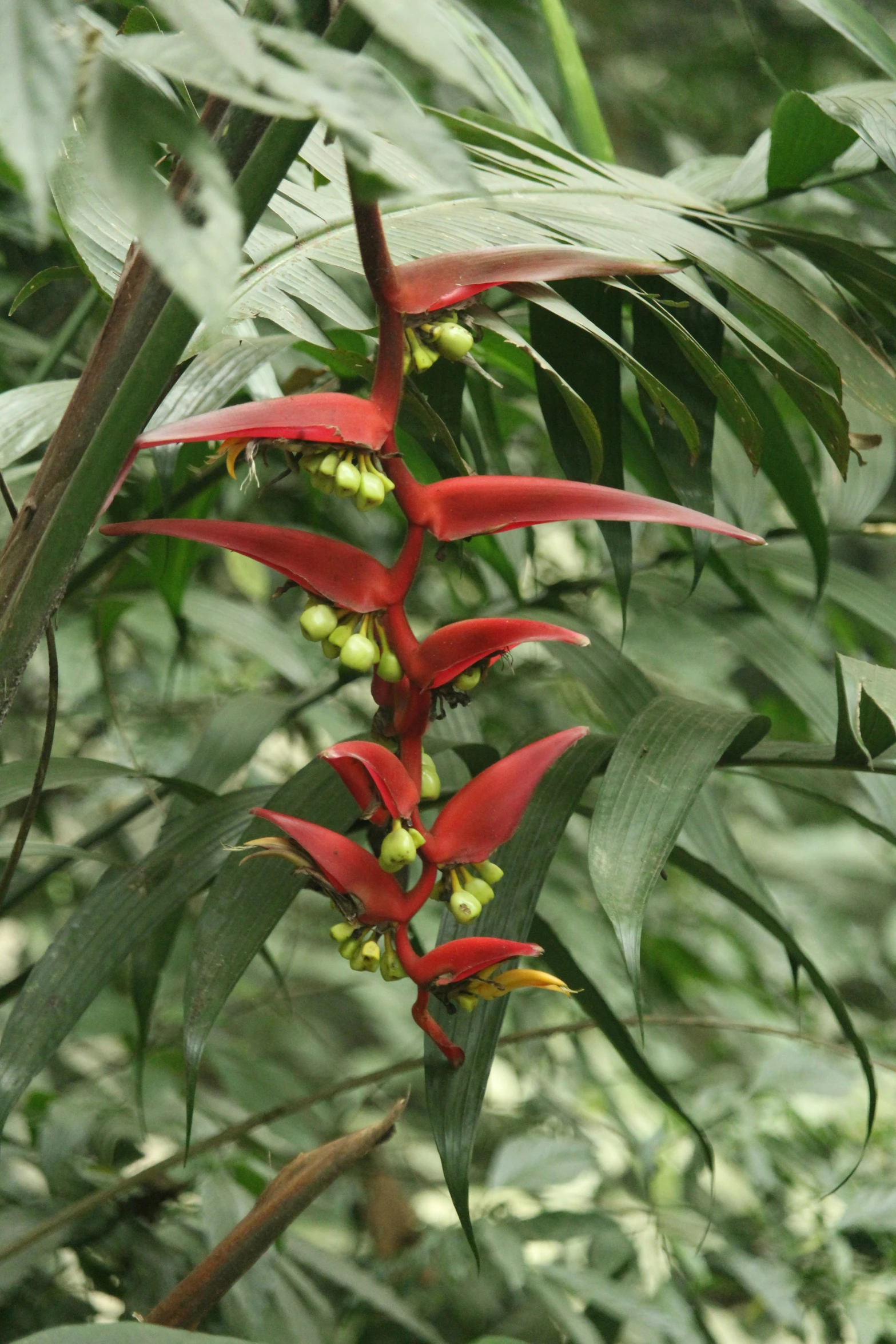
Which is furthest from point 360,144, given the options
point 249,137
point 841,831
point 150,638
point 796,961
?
point 841,831

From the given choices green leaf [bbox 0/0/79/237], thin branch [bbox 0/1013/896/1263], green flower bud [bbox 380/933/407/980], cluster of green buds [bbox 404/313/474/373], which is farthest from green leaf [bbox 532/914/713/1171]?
green leaf [bbox 0/0/79/237]

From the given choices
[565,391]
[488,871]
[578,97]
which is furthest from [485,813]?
[578,97]

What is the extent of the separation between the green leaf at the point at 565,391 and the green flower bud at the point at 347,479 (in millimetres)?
58

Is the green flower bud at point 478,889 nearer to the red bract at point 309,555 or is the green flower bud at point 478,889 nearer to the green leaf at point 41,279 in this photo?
the red bract at point 309,555

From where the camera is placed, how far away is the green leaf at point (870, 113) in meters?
0.41

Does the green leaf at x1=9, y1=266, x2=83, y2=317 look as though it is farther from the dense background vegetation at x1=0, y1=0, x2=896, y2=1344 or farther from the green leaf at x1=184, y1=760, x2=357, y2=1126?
the green leaf at x1=184, y1=760, x2=357, y2=1126

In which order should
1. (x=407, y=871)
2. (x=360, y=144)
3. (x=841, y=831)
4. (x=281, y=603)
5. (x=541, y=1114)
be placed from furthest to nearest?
(x=841, y=831) < (x=281, y=603) < (x=541, y=1114) < (x=407, y=871) < (x=360, y=144)

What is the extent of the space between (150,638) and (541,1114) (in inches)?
20.1

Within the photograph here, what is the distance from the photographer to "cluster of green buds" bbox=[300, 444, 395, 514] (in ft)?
0.90

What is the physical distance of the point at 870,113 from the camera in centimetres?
43

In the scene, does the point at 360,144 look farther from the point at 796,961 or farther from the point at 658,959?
the point at 658,959

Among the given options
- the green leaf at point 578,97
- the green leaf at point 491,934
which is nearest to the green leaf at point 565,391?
the green leaf at point 491,934

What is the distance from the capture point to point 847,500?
57 centimetres

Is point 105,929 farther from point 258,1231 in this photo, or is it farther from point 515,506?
point 515,506
